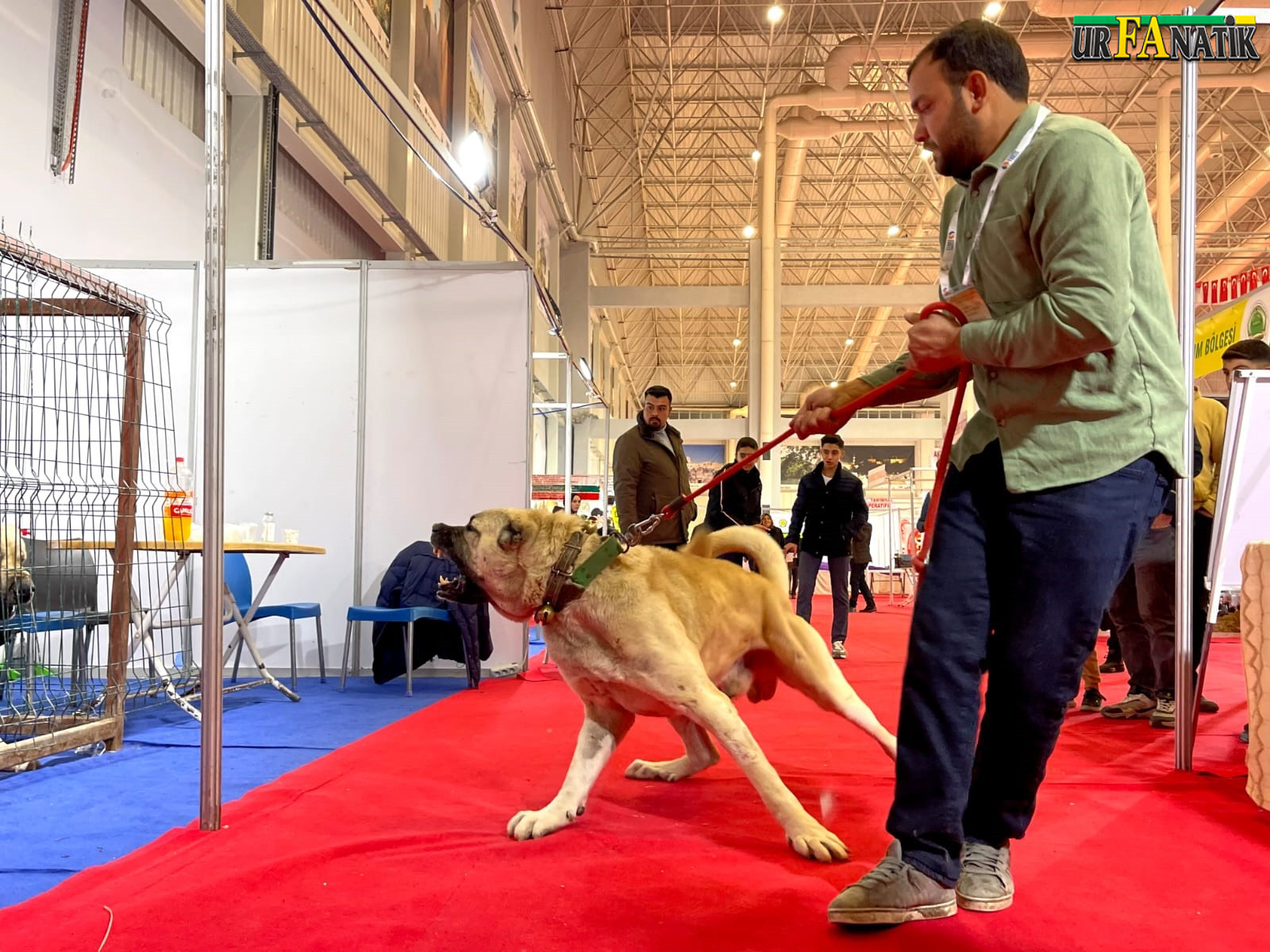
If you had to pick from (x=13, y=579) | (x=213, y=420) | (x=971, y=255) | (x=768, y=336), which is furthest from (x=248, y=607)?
(x=768, y=336)

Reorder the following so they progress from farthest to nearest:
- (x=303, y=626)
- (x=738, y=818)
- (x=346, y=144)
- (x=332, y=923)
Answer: (x=346, y=144) → (x=303, y=626) → (x=738, y=818) → (x=332, y=923)

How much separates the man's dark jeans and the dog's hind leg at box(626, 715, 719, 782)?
4.77ft

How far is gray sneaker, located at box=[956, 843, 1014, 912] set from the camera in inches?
A: 76.7

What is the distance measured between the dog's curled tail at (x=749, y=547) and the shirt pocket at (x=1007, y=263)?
156 centimetres

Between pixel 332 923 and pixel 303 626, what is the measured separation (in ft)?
17.7

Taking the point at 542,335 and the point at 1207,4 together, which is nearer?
the point at 1207,4

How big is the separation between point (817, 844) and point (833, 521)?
18.5ft

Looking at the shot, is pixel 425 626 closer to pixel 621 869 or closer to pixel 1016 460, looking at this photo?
pixel 621 869

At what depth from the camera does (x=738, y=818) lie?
2.79 m

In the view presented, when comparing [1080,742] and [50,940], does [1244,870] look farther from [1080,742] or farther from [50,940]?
[50,940]

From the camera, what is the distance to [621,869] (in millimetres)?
2289

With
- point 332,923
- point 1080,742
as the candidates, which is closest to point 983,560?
point 332,923

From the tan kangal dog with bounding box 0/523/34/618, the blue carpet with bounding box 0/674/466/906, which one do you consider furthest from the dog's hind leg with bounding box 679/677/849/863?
the tan kangal dog with bounding box 0/523/34/618

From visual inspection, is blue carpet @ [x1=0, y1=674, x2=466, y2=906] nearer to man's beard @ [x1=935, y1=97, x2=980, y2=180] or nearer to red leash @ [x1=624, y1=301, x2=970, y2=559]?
red leash @ [x1=624, y1=301, x2=970, y2=559]
